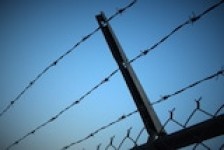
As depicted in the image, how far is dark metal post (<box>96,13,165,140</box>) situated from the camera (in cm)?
238

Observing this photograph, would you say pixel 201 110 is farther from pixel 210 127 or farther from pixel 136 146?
pixel 136 146

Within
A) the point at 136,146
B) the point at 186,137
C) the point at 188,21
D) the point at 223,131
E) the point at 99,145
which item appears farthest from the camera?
the point at 99,145

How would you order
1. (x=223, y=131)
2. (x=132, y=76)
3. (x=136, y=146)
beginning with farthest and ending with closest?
1. (x=132, y=76)
2. (x=136, y=146)
3. (x=223, y=131)

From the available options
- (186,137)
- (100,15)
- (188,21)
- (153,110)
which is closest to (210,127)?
(186,137)

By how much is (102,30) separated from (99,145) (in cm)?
145

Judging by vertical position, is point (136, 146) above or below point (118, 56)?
below

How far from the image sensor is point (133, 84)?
2619mm

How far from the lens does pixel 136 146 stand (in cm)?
221

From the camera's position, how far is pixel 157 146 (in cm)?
202

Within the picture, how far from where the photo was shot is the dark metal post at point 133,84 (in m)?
2.38

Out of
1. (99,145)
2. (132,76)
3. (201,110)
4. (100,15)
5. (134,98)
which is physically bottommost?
(201,110)

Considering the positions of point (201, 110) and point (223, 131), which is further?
point (201, 110)

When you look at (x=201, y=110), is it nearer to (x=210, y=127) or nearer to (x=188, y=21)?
(x=210, y=127)

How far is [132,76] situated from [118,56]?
1.04 feet
